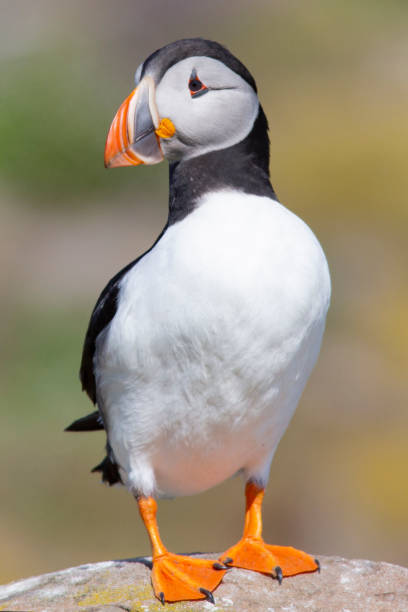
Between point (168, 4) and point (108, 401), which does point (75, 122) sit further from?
point (108, 401)

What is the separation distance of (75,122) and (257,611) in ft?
37.1

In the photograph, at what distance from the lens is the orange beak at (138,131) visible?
12.7 ft

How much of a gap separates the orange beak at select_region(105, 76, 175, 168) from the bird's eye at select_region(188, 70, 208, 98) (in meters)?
0.15

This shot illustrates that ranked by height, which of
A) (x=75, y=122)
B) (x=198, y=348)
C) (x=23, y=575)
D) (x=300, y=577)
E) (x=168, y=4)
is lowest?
(x=23, y=575)

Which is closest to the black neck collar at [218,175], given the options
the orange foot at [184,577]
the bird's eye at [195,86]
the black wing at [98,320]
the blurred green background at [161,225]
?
the bird's eye at [195,86]

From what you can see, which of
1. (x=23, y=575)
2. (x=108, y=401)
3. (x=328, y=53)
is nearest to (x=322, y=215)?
(x=328, y=53)

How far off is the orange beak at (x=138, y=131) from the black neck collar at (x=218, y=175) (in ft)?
0.48

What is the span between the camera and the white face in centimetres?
388

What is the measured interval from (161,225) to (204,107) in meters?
7.80

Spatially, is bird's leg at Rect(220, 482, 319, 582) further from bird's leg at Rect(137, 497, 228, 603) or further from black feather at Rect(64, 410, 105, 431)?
black feather at Rect(64, 410, 105, 431)

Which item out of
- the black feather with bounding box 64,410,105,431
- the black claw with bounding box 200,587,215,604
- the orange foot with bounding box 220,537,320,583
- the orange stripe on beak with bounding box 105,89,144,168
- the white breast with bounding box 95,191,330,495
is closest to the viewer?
the white breast with bounding box 95,191,330,495

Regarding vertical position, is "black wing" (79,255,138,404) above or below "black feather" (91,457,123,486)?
above

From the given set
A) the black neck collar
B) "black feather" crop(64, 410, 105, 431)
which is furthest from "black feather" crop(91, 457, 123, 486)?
the black neck collar

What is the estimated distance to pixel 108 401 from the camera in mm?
4289
